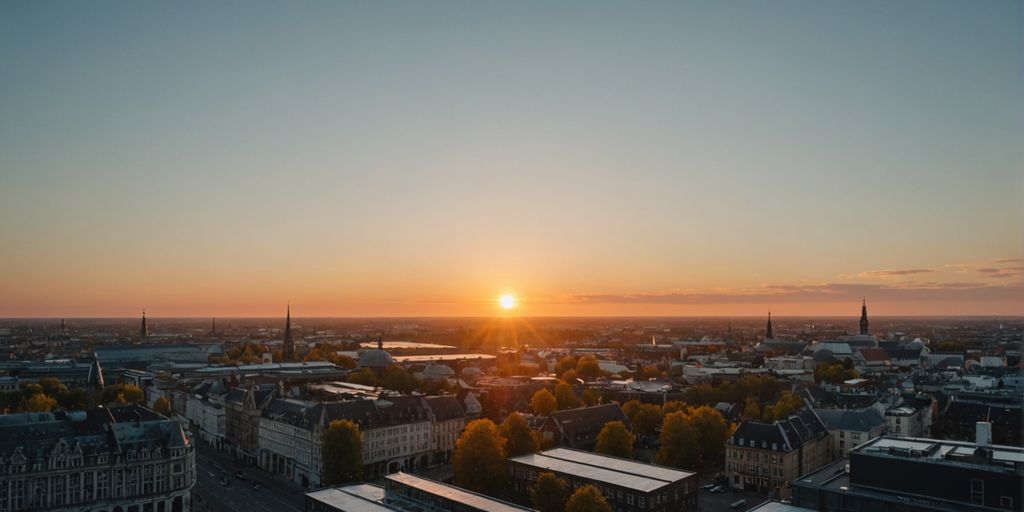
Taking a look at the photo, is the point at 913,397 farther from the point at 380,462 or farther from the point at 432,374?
the point at 432,374

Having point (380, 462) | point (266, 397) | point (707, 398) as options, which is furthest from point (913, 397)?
point (266, 397)

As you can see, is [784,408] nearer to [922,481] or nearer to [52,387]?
[922,481]

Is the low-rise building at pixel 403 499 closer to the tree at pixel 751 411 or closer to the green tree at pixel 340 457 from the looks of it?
the green tree at pixel 340 457

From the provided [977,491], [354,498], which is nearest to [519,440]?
[354,498]

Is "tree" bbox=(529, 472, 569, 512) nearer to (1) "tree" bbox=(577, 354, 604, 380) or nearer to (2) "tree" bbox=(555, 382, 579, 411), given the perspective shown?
(2) "tree" bbox=(555, 382, 579, 411)

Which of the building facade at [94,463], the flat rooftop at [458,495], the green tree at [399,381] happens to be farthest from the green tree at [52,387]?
the flat rooftop at [458,495]

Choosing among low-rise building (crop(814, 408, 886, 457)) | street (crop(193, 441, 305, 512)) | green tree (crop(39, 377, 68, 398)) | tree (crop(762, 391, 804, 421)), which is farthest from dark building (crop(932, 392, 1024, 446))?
green tree (crop(39, 377, 68, 398))
